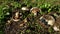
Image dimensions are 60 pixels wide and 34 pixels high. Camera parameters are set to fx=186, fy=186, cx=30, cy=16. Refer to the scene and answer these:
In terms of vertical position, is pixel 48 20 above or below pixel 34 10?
below

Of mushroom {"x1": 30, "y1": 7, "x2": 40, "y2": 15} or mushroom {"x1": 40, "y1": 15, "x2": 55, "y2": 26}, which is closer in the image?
mushroom {"x1": 40, "y1": 15, "x2": 55, "y2": 26}

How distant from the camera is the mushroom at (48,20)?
637 centimetres

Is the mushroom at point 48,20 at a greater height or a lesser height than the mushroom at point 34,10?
lesser

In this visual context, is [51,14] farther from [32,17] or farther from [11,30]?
[11,30]

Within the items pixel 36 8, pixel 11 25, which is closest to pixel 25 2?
pixel 36 8

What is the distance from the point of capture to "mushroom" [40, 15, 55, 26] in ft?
20.9

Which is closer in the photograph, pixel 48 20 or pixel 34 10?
pixel 48 20

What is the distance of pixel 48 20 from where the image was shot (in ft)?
21.2

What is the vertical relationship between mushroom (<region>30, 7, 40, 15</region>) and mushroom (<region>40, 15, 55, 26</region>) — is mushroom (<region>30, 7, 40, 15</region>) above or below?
above

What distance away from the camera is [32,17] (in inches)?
269

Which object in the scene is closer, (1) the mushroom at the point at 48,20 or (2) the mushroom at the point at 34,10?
(1) the mushroom at the point at 48,20

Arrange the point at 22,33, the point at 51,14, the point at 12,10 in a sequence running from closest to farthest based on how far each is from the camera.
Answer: the point at 22,33
the point at 51,14
the point at 12,10

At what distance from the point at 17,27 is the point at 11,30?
24 cm

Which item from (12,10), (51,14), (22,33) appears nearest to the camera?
(22,33)
